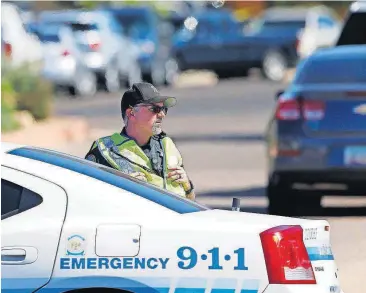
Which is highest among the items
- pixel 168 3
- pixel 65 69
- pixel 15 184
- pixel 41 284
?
pixel 168 3

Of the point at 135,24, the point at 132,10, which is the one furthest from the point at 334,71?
the point at 132,10

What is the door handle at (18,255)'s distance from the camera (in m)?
5.98

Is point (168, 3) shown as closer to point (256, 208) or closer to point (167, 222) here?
point (256, 208)

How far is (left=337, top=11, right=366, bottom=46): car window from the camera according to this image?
17594 millimetres

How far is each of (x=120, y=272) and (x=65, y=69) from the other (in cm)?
2449

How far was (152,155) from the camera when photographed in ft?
25.2

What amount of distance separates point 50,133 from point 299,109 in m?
8.53

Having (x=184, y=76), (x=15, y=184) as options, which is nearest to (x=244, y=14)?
(x=184, y=76)

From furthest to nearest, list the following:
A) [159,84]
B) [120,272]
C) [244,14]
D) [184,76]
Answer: [244,14]
[184,76]
[159,84]
[120,272]

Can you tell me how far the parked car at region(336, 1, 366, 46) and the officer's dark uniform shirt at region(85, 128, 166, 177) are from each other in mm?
9966

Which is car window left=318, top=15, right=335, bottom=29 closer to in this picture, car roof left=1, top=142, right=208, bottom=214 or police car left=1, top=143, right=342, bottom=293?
car roof left=1, top=142, right=208, bottom=214

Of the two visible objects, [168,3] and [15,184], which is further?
[168,3]

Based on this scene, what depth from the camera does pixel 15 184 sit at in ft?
20.1

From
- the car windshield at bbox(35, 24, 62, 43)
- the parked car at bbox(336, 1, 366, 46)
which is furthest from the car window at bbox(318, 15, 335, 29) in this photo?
the parked car at bbox(336, 1, 366, 46)
